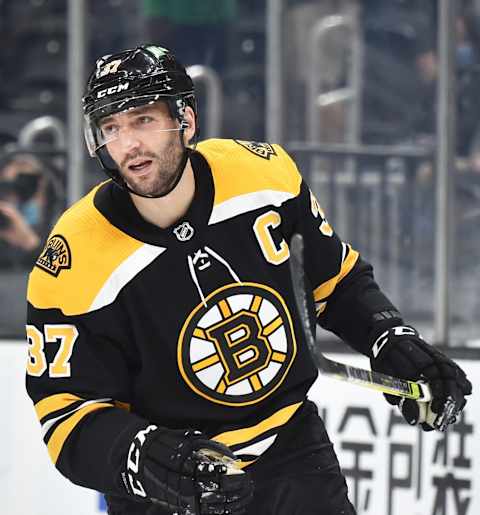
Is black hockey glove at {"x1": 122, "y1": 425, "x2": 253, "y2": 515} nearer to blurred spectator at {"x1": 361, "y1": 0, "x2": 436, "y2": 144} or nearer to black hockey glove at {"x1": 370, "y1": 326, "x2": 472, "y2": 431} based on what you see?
black hockey glove at {"x1": 370, "y1": 326, "x2": 472, "y2": 431}

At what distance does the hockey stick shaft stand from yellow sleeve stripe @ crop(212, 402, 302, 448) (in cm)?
16

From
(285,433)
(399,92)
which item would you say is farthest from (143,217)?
(399,92)

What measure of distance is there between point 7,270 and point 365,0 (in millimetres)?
1419

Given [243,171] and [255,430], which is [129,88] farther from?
[255,430]

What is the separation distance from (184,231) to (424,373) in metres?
0.48

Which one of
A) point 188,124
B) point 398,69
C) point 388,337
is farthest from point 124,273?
point 398,69

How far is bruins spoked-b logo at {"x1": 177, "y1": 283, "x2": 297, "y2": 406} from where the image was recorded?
7.22 ft

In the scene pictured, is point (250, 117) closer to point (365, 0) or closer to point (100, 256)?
point (365, 0)

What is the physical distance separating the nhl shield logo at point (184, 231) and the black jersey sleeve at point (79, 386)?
178mm

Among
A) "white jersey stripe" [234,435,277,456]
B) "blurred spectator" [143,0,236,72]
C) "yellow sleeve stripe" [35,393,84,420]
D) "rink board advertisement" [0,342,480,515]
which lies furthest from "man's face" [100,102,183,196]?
"blurred spectator" [143,0,236,72]

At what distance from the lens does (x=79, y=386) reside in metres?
2.15

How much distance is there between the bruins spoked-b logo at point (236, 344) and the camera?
7.22 feet

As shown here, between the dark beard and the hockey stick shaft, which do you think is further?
the dark beard

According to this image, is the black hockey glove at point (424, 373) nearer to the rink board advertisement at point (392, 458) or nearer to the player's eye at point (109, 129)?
the player's eye at point (109, 129)
